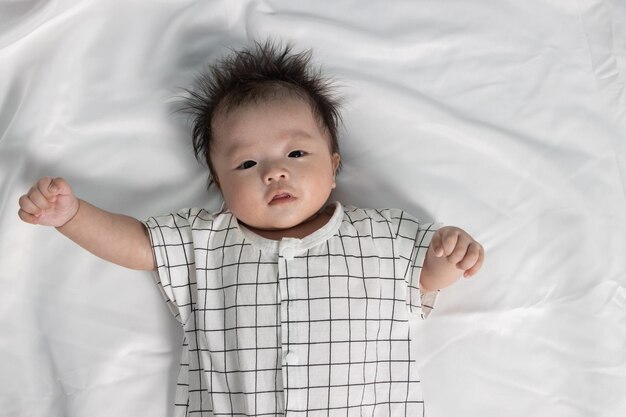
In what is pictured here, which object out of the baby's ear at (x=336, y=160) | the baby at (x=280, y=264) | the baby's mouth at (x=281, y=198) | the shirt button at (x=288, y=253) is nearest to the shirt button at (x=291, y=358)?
the baby at (x=280, y=264)

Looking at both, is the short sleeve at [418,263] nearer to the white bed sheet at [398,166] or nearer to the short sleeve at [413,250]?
the short sleeve at [413,250]

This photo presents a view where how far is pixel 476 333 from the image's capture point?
74.9 inches

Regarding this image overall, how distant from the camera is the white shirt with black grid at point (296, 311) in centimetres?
174

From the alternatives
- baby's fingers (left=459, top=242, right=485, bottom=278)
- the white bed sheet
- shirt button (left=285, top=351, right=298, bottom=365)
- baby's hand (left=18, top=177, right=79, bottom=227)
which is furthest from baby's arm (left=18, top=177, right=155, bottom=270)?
baby's fingers (left=459, top=242, right=485, bottom=278)

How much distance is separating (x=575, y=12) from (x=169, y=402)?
54.4 inches

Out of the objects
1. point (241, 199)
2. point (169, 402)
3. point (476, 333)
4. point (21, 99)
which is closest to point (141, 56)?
point (21, 99)

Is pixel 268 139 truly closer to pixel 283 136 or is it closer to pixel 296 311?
pixel 283 136

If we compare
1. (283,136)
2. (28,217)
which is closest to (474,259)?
(283,136)

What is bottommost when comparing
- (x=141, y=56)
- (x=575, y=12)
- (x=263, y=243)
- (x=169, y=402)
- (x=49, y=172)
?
(x=169, y=402)

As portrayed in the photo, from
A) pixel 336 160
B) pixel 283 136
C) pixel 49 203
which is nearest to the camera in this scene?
pixel 49 203

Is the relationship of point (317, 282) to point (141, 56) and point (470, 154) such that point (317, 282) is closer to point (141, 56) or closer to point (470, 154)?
point (470, 154)

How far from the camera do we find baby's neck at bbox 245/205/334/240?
6.01 feet

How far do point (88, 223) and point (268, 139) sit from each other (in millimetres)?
428

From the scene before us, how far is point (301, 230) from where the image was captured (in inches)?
72.6
